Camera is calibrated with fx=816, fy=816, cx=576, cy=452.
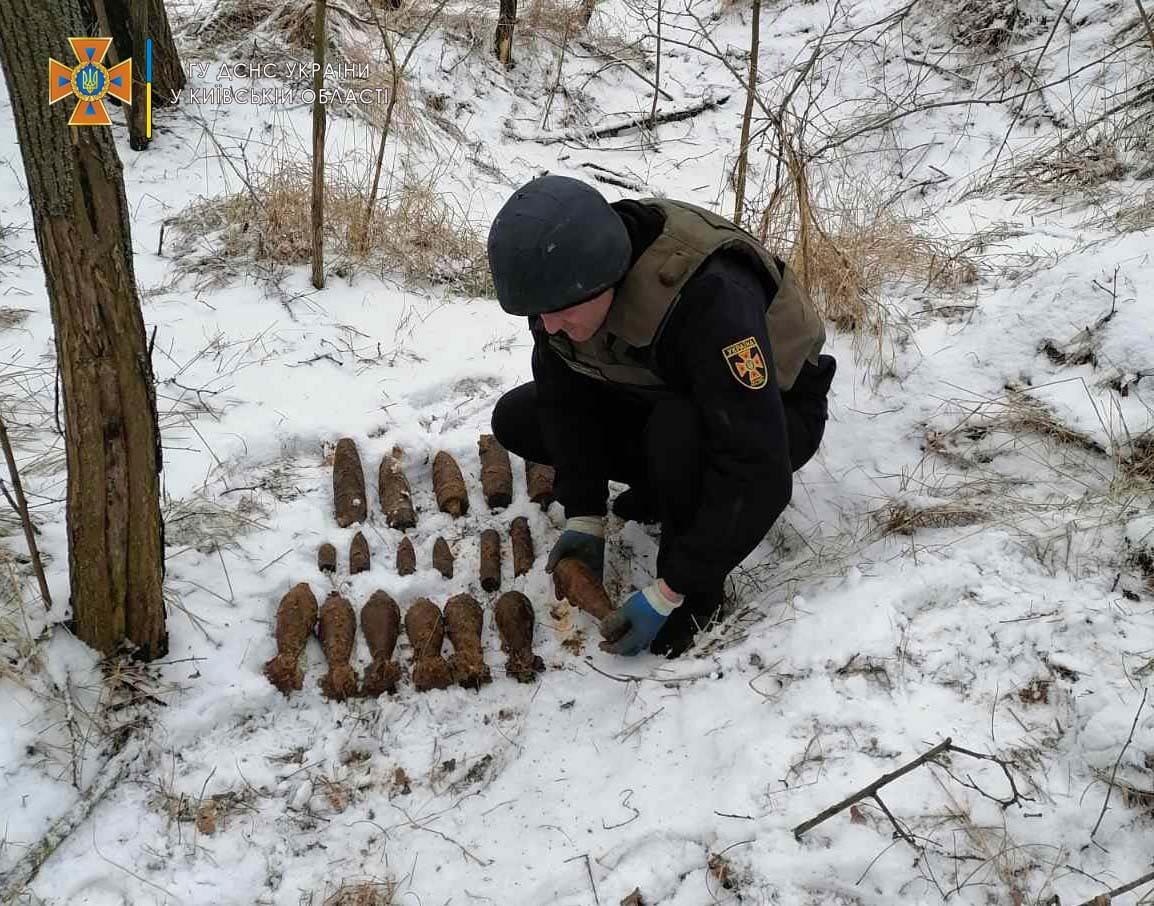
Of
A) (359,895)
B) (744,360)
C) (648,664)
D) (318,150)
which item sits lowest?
(359,895)

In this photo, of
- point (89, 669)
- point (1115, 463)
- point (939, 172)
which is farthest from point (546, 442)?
point (939, 172)

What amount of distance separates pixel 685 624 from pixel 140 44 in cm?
451

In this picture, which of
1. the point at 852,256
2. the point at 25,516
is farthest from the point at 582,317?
the point at 852,256

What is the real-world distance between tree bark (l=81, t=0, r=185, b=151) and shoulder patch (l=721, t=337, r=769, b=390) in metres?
4.09

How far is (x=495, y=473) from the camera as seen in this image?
282 centimetres

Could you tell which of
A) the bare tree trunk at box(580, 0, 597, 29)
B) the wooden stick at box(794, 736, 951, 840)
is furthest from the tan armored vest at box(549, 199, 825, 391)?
the bare tree trunk at box(580, 0, 597, 29)

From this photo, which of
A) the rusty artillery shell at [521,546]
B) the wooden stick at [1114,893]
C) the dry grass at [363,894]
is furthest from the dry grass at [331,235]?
the wooden stick at [1114,893]

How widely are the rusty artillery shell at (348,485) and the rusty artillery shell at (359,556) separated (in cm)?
11

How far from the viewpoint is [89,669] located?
1.91 metres

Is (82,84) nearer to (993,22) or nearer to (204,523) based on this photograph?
(204,523)

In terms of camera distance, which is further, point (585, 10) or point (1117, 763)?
point (585, 10)

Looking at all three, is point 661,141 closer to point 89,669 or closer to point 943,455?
point 943,455

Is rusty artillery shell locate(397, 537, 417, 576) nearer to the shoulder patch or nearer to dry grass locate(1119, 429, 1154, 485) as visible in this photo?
the shoulder patch

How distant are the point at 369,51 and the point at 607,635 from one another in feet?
15.9
